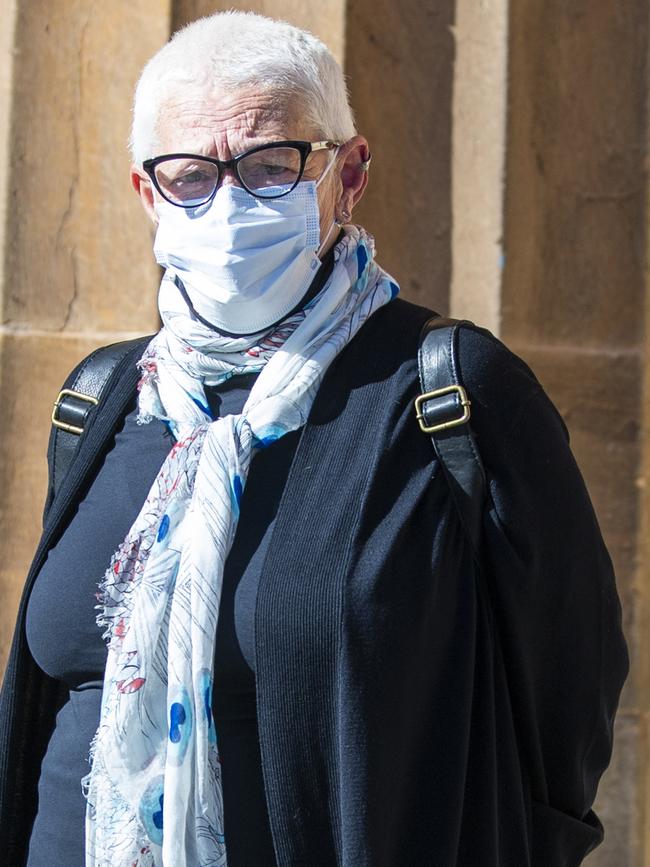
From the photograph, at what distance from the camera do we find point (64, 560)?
1953 millimetres

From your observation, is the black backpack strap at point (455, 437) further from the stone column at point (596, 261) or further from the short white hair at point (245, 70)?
the stone column at point (596, 261)

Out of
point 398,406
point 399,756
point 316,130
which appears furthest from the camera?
point 316,130

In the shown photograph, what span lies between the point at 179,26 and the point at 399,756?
85.7 inches

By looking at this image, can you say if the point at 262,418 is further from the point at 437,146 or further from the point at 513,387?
the point at 437,146

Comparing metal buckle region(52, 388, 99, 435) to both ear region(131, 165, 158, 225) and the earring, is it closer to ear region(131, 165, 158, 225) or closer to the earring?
ear region(131, 165, 158, 225)

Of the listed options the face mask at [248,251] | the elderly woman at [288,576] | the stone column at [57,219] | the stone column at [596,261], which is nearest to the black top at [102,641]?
the elderly woman at [288,576]

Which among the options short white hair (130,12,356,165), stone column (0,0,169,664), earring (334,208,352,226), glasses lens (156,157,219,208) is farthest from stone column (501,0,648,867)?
glasses lens (156,157,219,208)

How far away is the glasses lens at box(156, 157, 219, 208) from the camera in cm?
192

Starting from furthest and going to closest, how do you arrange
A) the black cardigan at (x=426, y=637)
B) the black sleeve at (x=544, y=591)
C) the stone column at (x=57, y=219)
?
the stone column at (x=57, y=219) < the black sleeve at (x=544, y=591) < the black cardigan at (x=426, y=637)

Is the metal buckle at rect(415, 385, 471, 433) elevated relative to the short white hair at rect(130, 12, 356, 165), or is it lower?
lower

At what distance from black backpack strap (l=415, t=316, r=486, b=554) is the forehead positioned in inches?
18.2

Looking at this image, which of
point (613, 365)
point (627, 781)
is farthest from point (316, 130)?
point (627, 781)

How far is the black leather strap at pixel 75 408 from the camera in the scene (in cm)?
212

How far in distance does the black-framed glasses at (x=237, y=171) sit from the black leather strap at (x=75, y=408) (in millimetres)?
379
